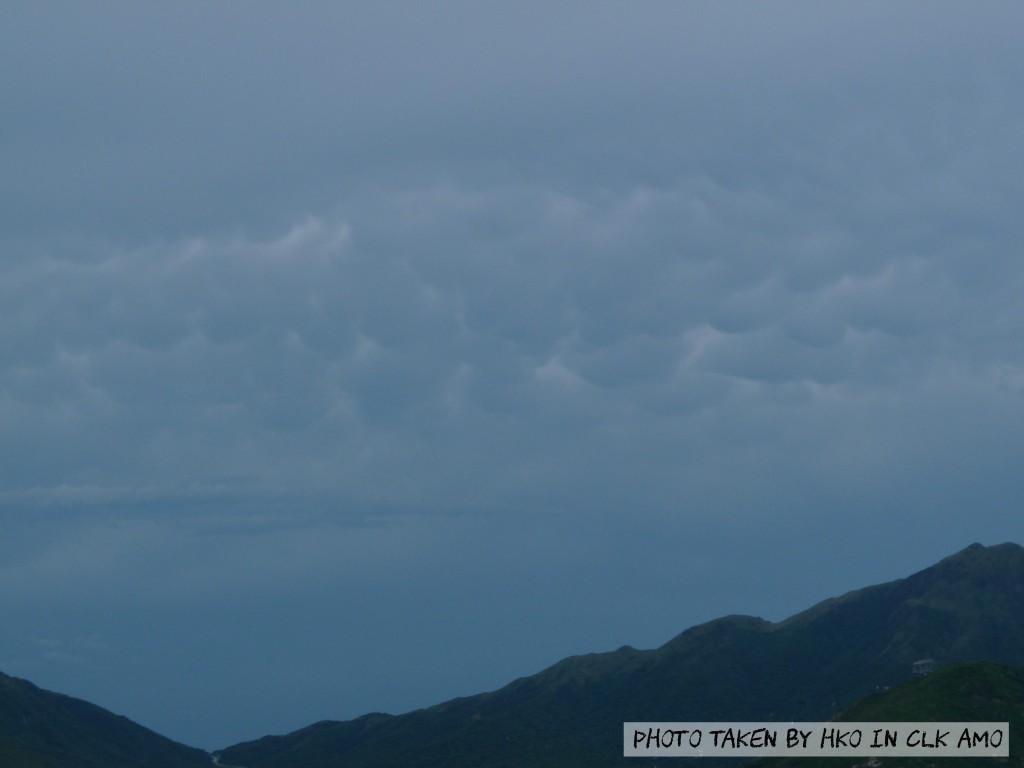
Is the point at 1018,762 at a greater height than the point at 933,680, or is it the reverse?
the point at 933,680

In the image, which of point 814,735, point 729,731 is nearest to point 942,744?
point 814,735

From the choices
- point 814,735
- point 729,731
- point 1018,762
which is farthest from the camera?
point 814,735

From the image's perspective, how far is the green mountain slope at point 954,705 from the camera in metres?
127

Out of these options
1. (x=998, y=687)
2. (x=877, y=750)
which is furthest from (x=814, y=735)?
(x=998, y=687)

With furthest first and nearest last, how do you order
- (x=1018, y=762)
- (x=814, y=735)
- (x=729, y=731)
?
(x=814, y=735) < (x=1018, y=762) < (x=729, y=731)

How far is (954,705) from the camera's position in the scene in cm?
13538

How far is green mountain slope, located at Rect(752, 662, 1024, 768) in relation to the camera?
12656 cm

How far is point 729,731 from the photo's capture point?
101 meters

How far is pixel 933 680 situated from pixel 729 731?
52991 millimetres

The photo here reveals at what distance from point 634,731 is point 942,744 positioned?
40.4 metres

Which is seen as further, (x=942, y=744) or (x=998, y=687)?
(x=998, y=687)

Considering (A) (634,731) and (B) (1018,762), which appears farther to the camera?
(B) (1018,762)

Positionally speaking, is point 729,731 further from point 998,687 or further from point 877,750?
point 998,687

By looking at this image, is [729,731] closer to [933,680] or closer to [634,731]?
[634,731]
